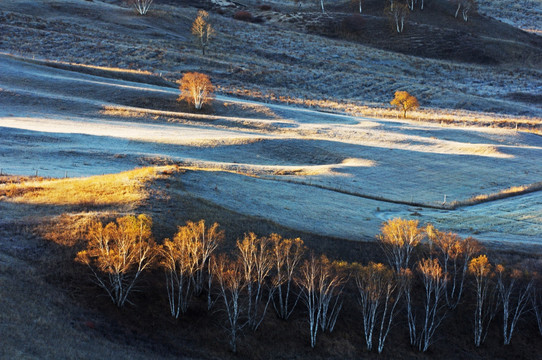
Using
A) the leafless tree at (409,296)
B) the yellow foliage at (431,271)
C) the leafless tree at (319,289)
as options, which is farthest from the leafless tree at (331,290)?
the yellow foliage at (431,271)

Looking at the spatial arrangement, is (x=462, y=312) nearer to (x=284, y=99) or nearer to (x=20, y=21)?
(x=284, y=99)

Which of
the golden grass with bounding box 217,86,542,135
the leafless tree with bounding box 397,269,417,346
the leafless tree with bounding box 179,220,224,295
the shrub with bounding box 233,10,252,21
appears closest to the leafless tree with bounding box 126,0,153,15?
the shrub with bounding box 233,10,252,21

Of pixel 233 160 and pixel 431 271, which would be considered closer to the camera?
pixel 431 271

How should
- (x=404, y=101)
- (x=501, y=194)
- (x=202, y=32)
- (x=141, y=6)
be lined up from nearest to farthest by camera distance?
(x=501, y=194)
(x=404, y=101)
(x=202, y=32)
(x=141, y=6)

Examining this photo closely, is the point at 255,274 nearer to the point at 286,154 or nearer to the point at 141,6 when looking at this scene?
the point at 286,154

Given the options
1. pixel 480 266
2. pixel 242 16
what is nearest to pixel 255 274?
pixel 480 266

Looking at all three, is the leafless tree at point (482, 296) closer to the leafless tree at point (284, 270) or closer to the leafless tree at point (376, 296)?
the leafless tree at point (376, 296)

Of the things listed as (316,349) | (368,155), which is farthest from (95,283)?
(368,155)
